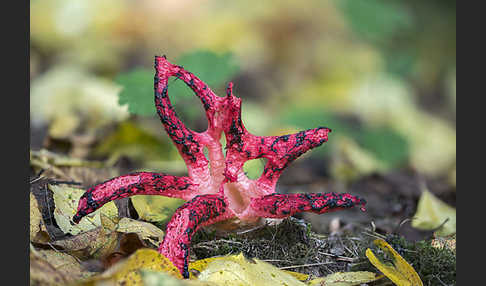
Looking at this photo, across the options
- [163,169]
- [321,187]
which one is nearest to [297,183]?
[321,187]

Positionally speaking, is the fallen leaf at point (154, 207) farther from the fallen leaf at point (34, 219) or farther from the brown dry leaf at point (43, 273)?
the brown dry leaf at point (43, 273)

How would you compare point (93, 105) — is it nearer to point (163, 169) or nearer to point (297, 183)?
point (163, 169)

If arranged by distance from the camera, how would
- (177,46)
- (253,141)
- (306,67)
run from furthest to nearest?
(306,67), (177,46), (253,141)

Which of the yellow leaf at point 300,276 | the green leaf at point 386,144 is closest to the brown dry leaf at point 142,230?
the yellow leaf at point 300,276

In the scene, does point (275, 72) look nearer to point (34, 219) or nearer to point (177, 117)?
point (177, 117)

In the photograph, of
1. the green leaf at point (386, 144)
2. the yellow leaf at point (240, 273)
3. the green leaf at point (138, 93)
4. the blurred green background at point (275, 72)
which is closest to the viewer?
the yellow leaf at point (240, 273)

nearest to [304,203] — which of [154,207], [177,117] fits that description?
[177,117]

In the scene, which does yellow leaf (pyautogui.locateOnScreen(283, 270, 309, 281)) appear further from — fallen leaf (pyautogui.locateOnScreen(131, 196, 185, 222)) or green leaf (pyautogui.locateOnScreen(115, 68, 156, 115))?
green leaf (pyautogui.locateOnScreen(115, 68, 156, 115))
